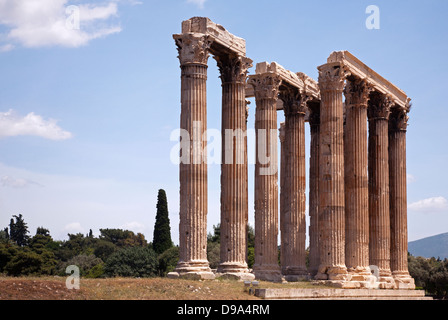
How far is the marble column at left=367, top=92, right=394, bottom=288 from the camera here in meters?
53.5

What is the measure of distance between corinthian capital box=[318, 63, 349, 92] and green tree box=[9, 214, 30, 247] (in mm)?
86760

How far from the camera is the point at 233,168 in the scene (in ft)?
137

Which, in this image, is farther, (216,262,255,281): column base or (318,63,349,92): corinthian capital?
(318,63,349,92): corinthian capital

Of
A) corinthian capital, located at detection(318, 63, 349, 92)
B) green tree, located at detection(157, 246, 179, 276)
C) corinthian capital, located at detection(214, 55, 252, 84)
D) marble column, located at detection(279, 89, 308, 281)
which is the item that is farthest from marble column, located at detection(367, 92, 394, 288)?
green tree, located at detection(157, 246, 179, 276)

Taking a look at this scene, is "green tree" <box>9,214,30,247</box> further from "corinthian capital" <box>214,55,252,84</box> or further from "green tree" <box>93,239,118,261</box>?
"corinthian capital" <box>214,55,252,84</box>

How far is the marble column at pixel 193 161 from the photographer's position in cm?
3738

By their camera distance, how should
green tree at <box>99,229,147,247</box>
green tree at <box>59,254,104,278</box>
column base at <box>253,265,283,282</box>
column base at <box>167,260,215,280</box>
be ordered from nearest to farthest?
column base at <box>167,260,215,280</box> < column base at <box>253,265,283,282</box> < green tree at <box>59,254,104,278</box> < green tree at <box>99,229,147,247</box>

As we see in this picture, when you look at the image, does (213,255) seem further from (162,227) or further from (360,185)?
(360,185)

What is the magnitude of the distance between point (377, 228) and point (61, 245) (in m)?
94.5

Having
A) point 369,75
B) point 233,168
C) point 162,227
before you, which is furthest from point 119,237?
point 233,168

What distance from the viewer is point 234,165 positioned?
41.8 metres
